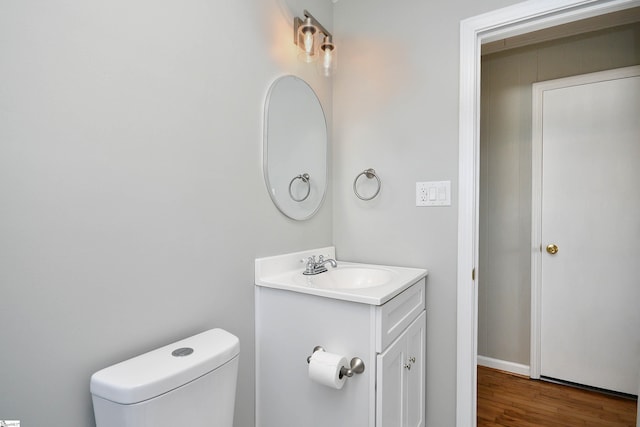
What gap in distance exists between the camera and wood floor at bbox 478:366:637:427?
1787mm

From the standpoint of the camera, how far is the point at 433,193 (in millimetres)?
1551

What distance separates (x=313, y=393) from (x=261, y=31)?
1.50m

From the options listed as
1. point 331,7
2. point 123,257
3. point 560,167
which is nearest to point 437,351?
point 123,257

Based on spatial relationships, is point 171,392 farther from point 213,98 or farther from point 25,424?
point 213,98

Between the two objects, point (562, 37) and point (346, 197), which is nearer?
point (346, 197)

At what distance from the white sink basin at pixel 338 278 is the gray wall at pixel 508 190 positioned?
1.21 metres

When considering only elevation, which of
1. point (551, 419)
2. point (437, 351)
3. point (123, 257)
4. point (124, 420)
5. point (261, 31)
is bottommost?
point (551, 419)

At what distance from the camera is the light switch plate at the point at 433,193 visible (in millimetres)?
1519

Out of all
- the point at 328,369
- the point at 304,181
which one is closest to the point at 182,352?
the point at 328,369

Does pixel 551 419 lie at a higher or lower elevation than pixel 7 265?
lower

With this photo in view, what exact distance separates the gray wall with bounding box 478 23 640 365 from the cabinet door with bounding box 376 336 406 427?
5.00ft

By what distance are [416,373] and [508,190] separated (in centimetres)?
161

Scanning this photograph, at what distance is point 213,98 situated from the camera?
1159 millimetres

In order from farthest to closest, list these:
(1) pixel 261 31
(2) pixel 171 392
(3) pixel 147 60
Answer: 1. (1) pixel 261 31
2. (3) pixel 147 60
3. (2) pixel 171 392
